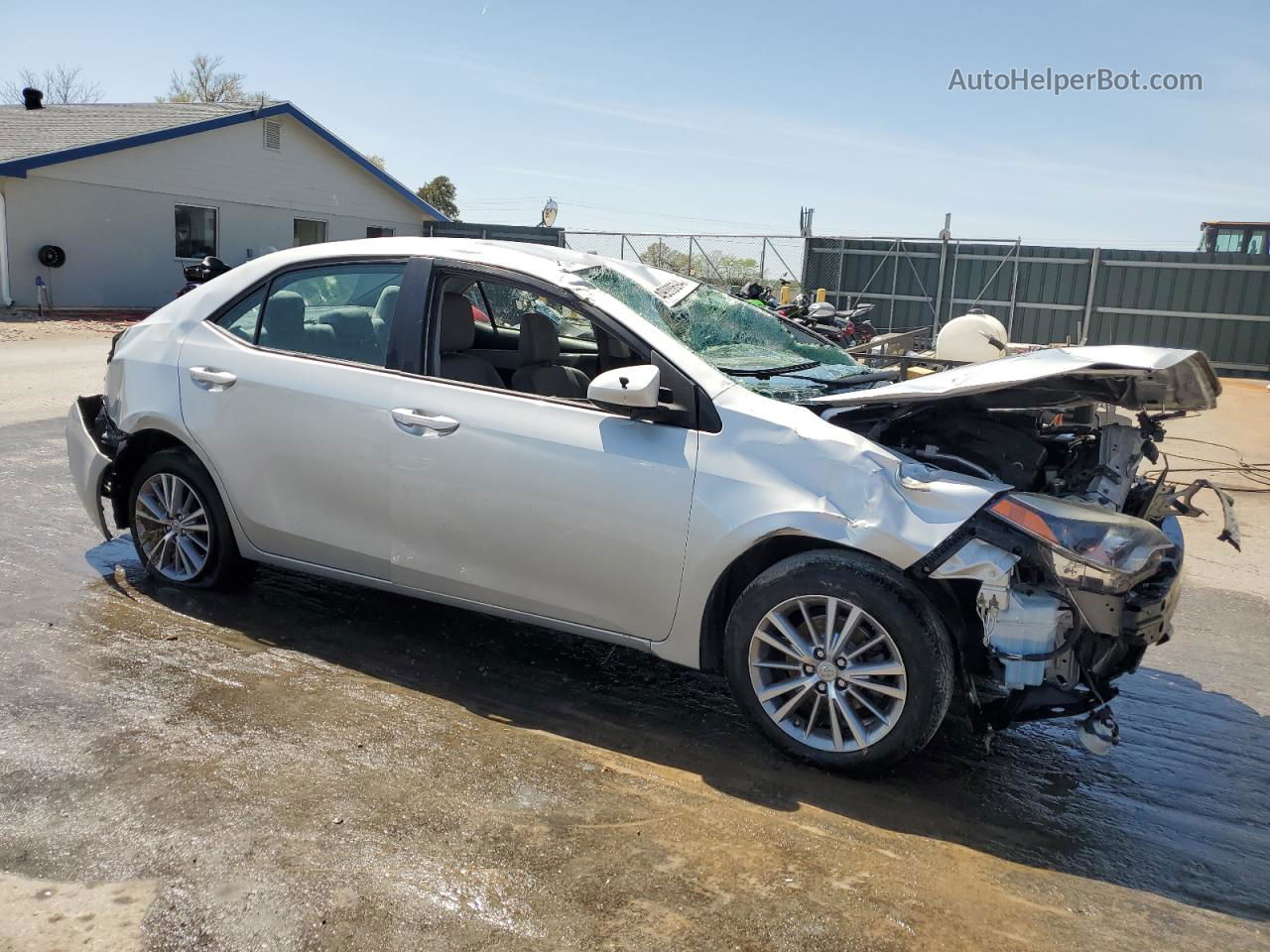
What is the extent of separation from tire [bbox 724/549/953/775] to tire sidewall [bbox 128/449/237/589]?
2576 mm

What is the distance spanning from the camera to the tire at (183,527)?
484cm

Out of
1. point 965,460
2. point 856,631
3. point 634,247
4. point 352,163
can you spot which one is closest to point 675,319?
point 965,460

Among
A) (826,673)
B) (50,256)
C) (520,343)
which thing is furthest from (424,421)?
(50,256)

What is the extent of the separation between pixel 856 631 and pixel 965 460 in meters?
0.83

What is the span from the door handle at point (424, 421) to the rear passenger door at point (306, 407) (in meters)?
0.07

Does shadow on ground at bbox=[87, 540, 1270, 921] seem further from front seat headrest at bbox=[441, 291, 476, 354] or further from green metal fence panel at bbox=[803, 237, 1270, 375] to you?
green metal fence panel at bbox=[803, 237, 1270, 375]

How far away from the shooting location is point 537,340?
4.64 meters

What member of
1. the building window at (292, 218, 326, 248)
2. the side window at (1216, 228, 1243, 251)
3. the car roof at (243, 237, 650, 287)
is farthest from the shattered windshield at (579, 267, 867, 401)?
the building window at (292, 218, 326, 248)

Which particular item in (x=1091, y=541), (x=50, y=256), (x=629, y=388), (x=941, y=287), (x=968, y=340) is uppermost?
(x=941, y=287)

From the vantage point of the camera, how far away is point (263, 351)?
462cm

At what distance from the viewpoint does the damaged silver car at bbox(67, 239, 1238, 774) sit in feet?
11.2

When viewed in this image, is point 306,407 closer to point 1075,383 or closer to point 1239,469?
point 1075,383

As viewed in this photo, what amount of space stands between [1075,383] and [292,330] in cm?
331

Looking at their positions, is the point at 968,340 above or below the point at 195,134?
below
